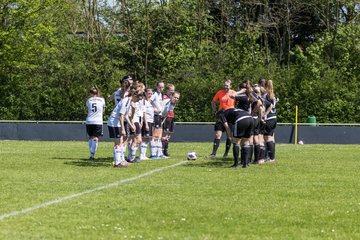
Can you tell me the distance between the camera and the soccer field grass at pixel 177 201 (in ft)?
28.1

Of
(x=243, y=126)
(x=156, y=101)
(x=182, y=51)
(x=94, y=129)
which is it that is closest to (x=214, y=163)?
(x=243, y=126)

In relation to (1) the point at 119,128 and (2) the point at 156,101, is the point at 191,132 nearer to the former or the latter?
(2) the point at 156,101

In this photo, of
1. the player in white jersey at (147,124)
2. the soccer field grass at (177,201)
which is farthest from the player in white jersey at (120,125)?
the player in white jersey at (147,124)

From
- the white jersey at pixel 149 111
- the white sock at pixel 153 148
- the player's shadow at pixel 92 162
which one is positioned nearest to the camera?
the player's shadow at pixel 92 162

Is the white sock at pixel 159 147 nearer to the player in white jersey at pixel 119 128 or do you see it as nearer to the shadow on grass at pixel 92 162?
the shadow on grass at pixel 92 162

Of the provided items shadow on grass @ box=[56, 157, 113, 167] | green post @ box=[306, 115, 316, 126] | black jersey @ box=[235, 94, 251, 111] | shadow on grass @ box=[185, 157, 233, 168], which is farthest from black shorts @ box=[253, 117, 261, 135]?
green post @ box=[306, 115, 316, 126]

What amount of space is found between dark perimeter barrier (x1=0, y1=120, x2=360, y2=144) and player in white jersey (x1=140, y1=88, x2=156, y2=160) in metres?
12.7

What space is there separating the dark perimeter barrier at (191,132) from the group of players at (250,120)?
12.3 m

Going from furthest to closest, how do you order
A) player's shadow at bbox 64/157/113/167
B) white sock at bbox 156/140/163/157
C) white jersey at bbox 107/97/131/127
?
white sock at bbox 156/140/163/157
player's shadow at bbox 64/157/113/167
white jersey at bbox 107/97/131/127

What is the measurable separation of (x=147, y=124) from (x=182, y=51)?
22.6m

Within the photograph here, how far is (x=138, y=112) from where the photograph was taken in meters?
19.0

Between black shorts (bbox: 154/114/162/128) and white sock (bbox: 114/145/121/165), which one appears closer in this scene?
white sock (bbox: 114/145/121/165)

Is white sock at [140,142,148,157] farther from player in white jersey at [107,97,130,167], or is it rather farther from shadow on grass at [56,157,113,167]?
player in white jersey at [107,97,130,167]

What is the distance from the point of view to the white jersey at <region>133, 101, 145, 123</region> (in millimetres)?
18484
